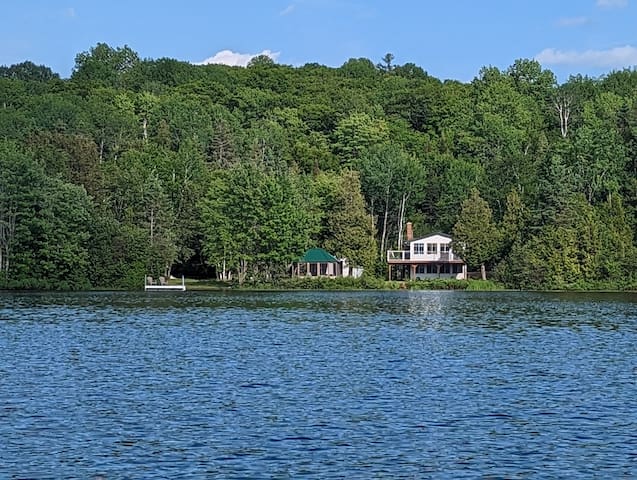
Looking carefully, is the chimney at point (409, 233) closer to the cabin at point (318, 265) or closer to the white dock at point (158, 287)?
the cabin at point (318, 265)

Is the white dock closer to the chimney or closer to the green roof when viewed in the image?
the green roof

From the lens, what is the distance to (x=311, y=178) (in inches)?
4397

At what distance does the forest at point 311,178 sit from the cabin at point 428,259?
7.38 ft

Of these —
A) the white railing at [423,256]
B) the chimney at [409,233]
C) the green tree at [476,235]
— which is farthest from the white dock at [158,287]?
the green tree at [476,235]

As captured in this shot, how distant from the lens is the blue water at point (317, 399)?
18.8 m

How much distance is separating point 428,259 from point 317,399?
8197 cm

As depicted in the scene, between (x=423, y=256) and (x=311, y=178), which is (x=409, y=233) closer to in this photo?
(x=423, y=256)

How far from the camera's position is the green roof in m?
103

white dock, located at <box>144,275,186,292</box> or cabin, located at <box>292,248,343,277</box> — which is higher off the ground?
cabin, located at <box>292,248,343,277</box>

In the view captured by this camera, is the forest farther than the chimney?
No

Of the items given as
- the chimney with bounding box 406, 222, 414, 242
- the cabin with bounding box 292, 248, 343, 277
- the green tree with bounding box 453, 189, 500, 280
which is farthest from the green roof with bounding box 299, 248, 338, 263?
the green tree with bounding box 453, 189, 500, 280

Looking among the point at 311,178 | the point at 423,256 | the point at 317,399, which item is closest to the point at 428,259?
the point at 423,256

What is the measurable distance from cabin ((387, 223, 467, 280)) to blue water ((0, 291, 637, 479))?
5518 centimetres

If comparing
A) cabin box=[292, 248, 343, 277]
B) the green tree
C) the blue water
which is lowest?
the blue water
